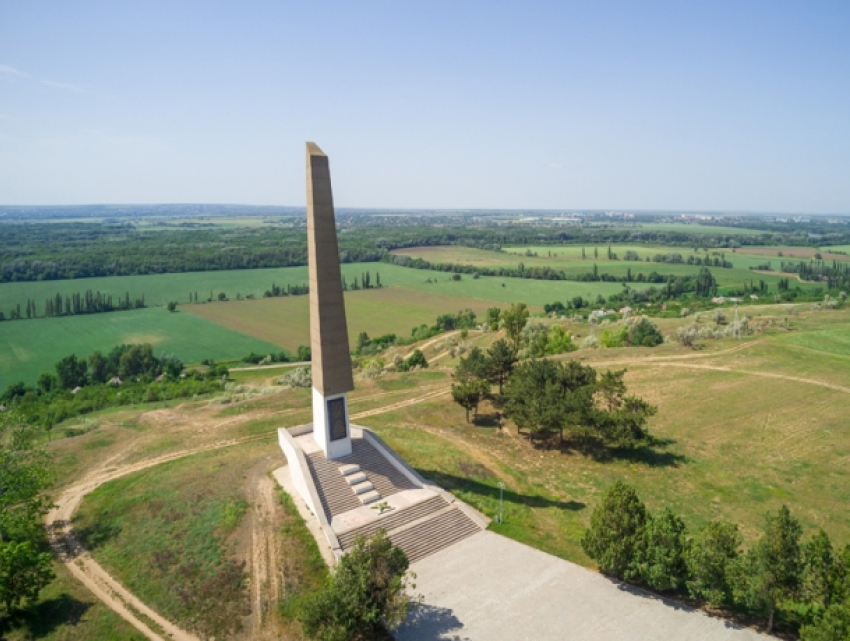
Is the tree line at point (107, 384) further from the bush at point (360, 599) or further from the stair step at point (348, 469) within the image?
the bush at point (360, 599)

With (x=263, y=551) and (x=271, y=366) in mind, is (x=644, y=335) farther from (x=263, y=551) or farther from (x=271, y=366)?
(x=263, y=551)

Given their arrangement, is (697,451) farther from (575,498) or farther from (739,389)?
(739,389)

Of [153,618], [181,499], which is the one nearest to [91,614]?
[153,618]

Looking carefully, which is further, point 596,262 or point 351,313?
point 596,262

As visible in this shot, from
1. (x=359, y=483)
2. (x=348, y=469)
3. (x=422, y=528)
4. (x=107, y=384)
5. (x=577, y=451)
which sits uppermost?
(x=348, y=469)

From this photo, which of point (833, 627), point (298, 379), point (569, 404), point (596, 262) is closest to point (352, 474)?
point (569, 404)

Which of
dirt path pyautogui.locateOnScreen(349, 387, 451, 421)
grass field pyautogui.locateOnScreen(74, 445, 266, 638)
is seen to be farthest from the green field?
grass field pyautogui.locateOnScreen(74, 445, 266, 638)

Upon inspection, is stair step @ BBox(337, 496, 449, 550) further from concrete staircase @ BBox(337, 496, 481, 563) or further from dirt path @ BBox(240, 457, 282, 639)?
dirt path @ BBox(240, 457, 282, 639)

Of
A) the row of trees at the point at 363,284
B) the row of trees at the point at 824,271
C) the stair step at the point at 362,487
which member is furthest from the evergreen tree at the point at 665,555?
the row of trees at the point at 824,271

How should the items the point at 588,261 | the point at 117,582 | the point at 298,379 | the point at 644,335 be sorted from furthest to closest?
1. the point at 588,261
2. the point at 644,335
3. the point at 298,379
4. the point at 117,582
